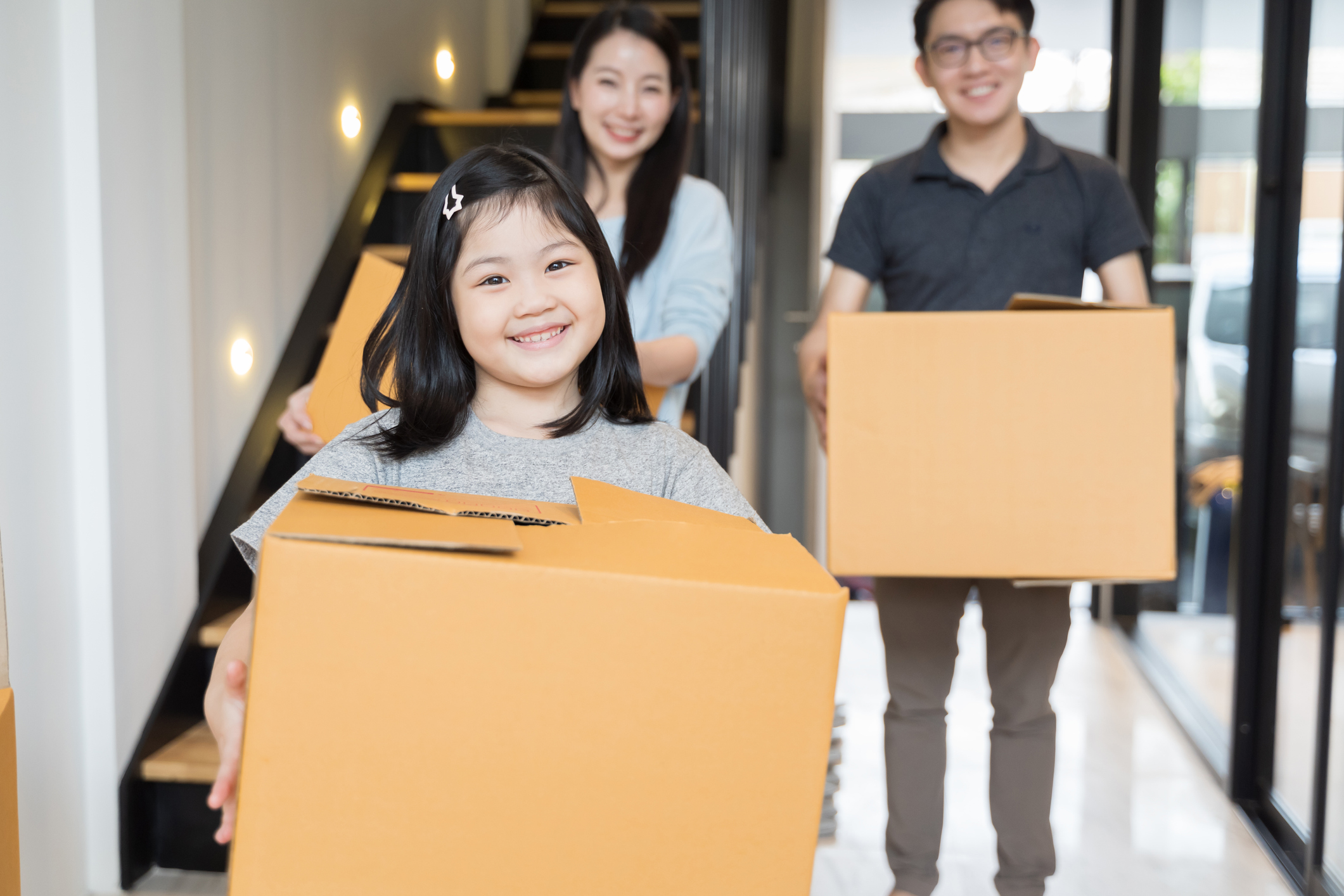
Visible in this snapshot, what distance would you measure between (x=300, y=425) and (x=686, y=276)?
484mm

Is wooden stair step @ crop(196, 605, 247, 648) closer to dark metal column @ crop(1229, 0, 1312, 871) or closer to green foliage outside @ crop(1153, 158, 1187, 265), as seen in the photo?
dark metal column @ crop(1229, 0, 1312, 871)

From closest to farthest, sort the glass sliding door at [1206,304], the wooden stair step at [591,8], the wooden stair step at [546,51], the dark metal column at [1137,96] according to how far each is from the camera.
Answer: the glass sliding door at [1206,304], the dark metal column at [1137,96], the wooden stair step at [591,8], the wooden stair step at [546,51]

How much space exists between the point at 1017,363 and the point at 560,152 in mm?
684

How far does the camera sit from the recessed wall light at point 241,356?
6.60 feet

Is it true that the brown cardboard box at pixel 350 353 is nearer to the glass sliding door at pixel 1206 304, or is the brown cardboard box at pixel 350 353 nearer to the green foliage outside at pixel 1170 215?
the glass sliding door at pixel 1206 304

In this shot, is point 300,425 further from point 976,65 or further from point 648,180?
point 976,65

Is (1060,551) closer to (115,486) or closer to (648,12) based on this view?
(648,12)

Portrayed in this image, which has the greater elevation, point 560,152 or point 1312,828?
point 560,152

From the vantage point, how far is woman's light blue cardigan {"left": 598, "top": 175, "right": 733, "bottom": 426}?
130 cm

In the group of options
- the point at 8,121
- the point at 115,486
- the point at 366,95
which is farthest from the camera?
the point at 366,95

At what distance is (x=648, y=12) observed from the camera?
139cm

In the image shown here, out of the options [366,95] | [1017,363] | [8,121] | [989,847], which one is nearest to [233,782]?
[1017,363]

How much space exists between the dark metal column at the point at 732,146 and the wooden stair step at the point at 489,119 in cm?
49

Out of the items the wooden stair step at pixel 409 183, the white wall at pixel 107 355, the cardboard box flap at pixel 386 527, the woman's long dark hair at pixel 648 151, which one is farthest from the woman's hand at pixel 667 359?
the wooden stair step at pixel 409 183
